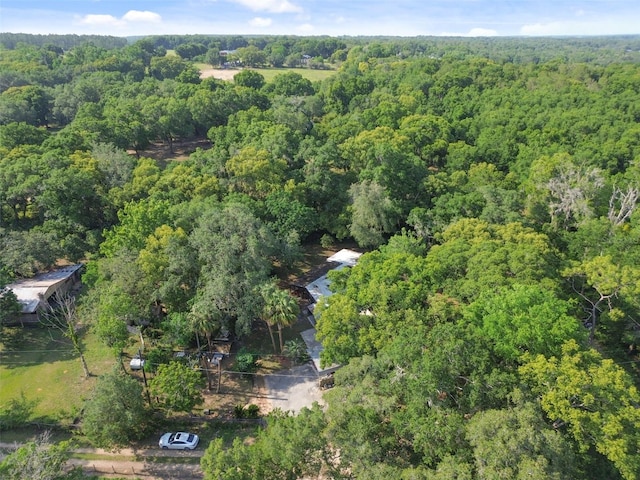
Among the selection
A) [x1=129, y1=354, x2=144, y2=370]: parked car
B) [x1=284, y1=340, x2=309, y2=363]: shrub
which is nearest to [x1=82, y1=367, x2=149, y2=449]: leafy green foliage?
[x1=129, y1=354, x2=144, y2=370]: parked car

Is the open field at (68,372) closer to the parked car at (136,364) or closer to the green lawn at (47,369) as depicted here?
the green lawn at (47,369)

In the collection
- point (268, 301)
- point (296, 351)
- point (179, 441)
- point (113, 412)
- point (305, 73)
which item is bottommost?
point (179, 441)

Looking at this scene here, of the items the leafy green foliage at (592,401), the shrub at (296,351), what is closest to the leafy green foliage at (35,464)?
the shrub at (296,351)

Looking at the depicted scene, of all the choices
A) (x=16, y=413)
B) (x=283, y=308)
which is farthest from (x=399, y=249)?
(x=16, y=413)

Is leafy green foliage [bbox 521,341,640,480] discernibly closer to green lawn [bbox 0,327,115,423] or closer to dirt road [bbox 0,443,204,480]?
dirt road [bbox 0,443,204,480]

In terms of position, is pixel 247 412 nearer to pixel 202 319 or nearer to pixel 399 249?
pixel 202 319

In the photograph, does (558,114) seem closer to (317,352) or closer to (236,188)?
(236,188)
